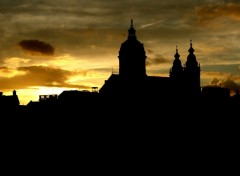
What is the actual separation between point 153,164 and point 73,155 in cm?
1088

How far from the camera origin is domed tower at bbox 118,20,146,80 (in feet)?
235

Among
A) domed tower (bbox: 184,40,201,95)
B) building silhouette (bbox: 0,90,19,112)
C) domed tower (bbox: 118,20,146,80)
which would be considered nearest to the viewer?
building silhouette (bbox: 0,90,19,112)

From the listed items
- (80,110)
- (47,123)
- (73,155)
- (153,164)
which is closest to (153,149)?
(153,164)

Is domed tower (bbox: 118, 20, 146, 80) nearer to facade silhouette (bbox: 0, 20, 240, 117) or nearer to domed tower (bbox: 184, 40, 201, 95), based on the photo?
facade silhouette (bbox: 0, 20, 240, 117)

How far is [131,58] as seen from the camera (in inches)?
2820

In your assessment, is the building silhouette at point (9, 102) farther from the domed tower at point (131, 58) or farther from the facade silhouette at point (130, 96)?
the domed tower at point (131, 58)

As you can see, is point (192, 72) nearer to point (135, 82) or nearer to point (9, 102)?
point (135, 82)

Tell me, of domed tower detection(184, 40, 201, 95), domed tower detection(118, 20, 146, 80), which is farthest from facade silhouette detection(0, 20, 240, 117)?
domed tower detection(184, 40, 201, 95)

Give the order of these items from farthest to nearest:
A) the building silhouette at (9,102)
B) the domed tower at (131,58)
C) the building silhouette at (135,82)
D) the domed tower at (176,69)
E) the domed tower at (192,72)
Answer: the domed tower at (176,69)
the domed tower at (192,72)
the building silhouette at (135,82)
the domed tower at (131,58)
the building silhouette at (9,102)

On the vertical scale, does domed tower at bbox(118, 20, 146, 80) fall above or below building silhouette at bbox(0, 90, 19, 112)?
above

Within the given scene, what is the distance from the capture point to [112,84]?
73188 mm

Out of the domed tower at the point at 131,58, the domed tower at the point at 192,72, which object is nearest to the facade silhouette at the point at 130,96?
the domed tower at the point at 131,58

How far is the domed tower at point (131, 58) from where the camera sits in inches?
2820

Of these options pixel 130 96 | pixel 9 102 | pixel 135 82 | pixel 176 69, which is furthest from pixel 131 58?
pixel 9 102
